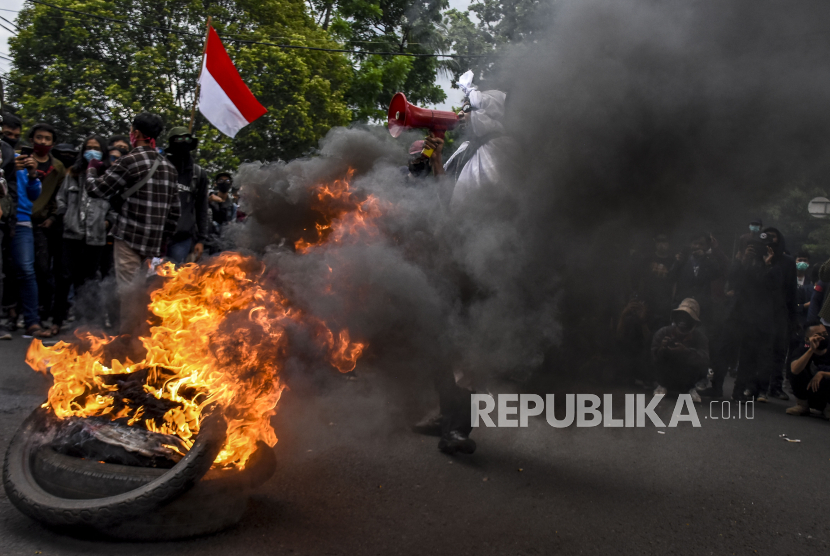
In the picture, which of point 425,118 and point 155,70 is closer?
point 425,118

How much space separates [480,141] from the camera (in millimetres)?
Result: 4297

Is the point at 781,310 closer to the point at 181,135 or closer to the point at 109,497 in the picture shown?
the point at 181,135

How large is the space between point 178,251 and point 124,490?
12.7 ft

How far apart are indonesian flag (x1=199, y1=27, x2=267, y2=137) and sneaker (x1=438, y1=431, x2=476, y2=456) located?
5429 millimetres

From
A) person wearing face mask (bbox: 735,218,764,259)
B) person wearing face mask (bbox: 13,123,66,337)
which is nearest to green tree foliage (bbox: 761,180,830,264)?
person wearing face mask (bbox: 735,218,764,259)

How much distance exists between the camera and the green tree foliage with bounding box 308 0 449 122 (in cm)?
1519

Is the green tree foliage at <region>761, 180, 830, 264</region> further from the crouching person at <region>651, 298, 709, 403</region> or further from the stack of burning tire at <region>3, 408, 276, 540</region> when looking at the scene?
the stack of burning tire at <region>3, 408, 276, 540</region>

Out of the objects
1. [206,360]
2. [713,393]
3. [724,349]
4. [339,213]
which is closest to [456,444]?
[339,213]

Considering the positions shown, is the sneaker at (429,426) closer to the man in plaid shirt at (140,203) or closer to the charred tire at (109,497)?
the charred tire at (109,497)

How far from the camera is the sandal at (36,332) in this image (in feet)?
21.6

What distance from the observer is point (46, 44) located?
669 inches

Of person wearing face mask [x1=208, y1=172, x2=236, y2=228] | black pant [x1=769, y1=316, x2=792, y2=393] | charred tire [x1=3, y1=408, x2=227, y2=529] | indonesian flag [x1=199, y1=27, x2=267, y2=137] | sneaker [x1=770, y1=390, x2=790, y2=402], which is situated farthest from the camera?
person wearing face mask [x1=208, y1=172, x2=236, y2=228]

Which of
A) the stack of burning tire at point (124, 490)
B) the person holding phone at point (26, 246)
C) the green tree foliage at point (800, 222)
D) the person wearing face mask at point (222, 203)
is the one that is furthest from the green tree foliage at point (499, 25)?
the person holding phone at point (26, 246)

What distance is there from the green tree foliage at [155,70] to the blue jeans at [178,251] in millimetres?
11617
